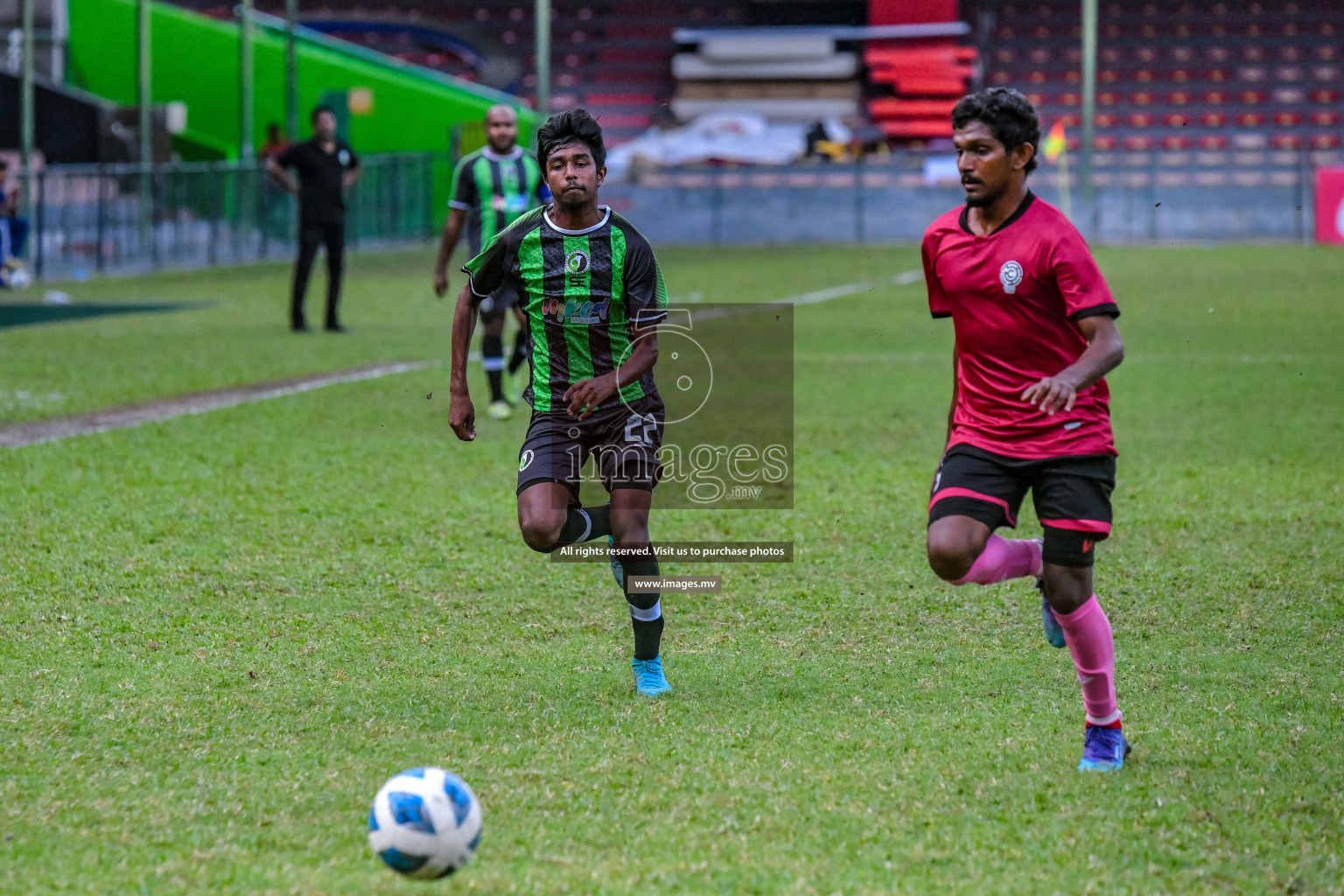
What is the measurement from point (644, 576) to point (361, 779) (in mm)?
1167

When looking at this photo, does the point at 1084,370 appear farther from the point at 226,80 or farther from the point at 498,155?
the point at 226,80

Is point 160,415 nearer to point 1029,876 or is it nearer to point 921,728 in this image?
point 921,728

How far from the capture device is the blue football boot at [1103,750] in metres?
4.43

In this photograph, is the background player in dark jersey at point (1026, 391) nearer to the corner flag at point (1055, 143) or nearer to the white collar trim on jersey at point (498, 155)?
the white collar trim on jersey at point (498, 155)

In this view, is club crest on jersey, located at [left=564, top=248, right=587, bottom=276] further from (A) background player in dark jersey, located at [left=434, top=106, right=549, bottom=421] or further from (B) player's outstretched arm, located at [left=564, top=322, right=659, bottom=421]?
(A) background player in dark jersey, located at [left=434, top=106, right=549, bottom=421]

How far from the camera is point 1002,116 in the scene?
4.46 m

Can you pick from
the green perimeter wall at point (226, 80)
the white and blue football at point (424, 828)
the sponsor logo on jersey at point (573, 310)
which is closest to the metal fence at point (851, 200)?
the green perimeter wall at point (226, 80)

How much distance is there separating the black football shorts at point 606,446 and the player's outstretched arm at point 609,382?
0.06 m

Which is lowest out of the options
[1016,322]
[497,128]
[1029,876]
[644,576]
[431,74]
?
[1029,876]

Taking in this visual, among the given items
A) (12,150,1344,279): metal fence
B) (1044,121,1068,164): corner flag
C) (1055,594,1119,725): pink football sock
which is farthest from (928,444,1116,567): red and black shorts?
(1044,121,1068,164): corner flag

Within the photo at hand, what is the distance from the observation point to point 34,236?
23.9m

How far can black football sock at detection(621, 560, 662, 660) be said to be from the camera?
523cm

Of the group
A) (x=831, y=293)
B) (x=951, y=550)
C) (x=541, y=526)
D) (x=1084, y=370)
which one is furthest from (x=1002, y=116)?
(x=831, y=293)

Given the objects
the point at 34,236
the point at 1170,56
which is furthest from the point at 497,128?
the point at 1170,56
